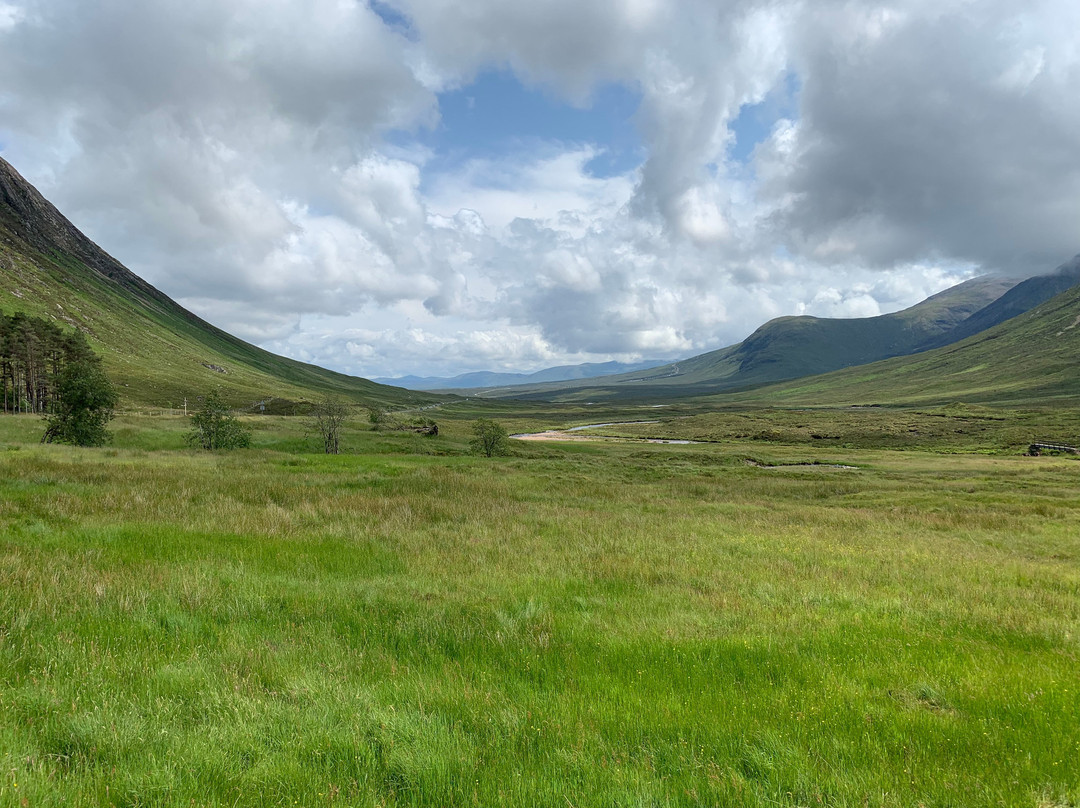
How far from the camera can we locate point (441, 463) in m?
44.4

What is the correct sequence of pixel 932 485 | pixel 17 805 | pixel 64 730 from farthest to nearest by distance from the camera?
1. pixel 932 485
2. pixel 64 730
3. pixel 17 805

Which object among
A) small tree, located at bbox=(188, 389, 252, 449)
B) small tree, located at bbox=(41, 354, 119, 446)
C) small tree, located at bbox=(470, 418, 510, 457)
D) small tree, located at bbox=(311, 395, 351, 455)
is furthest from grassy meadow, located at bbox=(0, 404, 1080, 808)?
small tree, located at bbox=(470, 418, 510, 457)

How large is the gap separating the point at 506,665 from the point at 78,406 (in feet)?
168

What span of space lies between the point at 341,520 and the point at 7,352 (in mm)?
80150

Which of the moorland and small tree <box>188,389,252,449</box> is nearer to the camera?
the moorland

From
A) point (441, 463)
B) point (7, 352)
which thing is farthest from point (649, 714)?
point (7, 352)

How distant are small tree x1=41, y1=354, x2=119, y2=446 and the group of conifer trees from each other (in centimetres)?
2954

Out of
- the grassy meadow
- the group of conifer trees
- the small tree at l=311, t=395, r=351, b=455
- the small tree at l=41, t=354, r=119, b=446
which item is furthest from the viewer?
the group of conifer trees

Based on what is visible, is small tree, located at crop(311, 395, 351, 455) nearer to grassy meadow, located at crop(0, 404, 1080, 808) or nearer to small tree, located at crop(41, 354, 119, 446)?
small tree, located at crop(41, 354, 119, 446)

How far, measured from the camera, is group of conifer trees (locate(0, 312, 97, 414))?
65.6m

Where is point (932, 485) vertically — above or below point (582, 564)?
below

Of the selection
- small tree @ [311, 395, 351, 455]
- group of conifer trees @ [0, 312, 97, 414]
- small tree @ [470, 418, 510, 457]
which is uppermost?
group of conifer trees @ [0, 312, 97, 414]

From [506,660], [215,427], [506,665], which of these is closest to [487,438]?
[215,427]

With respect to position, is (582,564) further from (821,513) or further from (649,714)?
(821,513)
